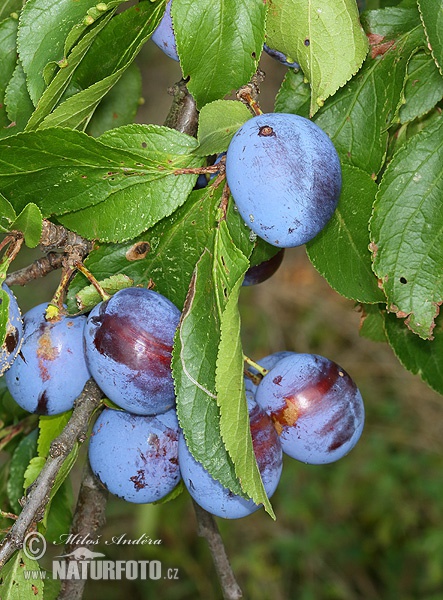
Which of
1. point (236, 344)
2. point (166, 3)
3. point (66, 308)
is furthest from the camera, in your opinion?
point (66, 308)

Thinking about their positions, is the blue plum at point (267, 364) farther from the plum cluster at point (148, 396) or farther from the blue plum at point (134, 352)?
the blue plum at point (134, 352)

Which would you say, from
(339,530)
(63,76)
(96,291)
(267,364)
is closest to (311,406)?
(267,364)

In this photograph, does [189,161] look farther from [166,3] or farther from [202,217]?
[166,3]

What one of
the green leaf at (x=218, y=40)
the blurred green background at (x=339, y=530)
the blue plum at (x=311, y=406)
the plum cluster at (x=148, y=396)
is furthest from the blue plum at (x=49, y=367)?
the blurred green background at (x=339, y=530)

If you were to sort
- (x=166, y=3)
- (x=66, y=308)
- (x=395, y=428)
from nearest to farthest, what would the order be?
(x=166, y=3) < (x=66, y=308) < (x=395, y=428)

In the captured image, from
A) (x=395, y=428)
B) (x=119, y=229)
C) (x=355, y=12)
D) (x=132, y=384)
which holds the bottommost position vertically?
(x=395, y=428)

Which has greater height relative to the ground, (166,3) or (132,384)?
(166,3)

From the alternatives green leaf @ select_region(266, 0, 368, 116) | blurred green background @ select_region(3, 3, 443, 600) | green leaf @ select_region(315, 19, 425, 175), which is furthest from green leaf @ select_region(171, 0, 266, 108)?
blurred green background @ select_region(3, 3, 443, 600)

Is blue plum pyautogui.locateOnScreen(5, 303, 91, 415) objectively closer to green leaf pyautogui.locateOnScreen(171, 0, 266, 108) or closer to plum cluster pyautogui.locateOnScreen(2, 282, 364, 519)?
plum cluster pyautogui.locateOnScreen(2, 282, 364, 519)

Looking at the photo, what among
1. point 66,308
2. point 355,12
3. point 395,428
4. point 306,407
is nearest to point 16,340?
point 66,308
